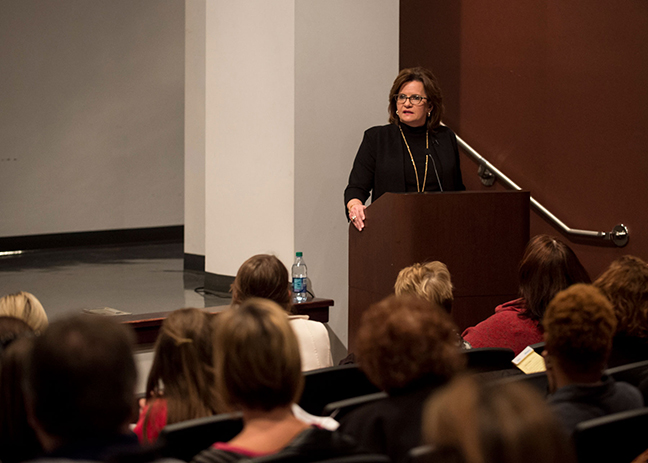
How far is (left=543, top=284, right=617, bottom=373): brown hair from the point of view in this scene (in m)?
1.79

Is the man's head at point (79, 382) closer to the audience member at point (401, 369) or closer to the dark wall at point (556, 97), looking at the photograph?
the audience member at point (401, 369)

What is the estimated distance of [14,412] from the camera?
1.57m

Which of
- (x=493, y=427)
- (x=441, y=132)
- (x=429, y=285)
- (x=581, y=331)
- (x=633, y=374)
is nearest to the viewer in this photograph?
(x=493, y=427)

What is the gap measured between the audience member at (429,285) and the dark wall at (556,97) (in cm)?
204

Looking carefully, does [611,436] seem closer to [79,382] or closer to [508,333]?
[79,382]

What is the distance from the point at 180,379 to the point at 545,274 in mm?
1356

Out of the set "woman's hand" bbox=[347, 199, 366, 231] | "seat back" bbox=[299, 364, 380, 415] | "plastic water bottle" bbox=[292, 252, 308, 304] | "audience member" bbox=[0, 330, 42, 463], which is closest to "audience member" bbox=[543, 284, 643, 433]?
"seat back" bbox=[299, 364, 380, 415]

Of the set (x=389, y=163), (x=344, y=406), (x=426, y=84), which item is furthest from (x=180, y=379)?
(x=426, y=84)


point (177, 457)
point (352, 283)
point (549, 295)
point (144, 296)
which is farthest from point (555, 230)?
point (177, 457)

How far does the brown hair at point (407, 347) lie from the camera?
157cm

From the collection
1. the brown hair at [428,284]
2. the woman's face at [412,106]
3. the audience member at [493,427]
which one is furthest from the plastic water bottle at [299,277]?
the audience member at [493,427]

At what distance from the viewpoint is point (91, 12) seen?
8828 mm

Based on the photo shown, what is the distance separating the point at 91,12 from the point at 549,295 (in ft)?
24.5

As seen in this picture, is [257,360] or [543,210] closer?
[257,360]
